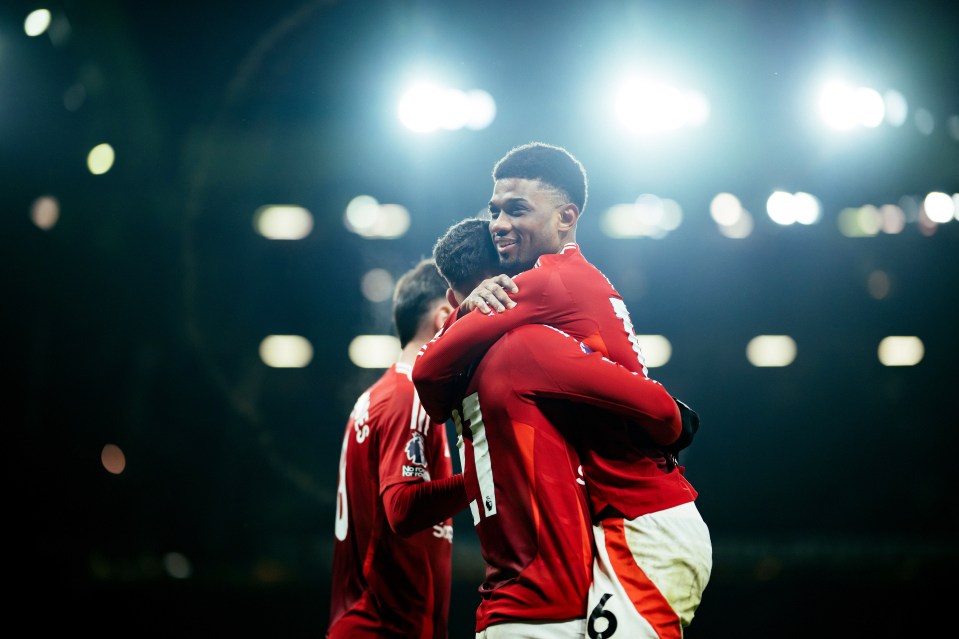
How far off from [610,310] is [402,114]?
9.29m

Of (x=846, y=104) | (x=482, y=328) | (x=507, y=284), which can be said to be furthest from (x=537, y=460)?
(x=846, y=104)

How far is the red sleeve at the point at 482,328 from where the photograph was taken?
1760 mm

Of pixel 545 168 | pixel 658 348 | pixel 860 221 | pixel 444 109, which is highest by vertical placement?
pixel 444 109

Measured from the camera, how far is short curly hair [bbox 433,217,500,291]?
2188 mm

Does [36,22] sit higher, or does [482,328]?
[36,22]

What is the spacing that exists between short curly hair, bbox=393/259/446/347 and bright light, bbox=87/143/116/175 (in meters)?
9.96

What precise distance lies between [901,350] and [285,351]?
10.8 meters

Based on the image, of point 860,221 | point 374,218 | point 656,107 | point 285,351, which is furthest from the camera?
point 860,221

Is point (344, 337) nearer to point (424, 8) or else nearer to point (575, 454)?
point (424, 8)

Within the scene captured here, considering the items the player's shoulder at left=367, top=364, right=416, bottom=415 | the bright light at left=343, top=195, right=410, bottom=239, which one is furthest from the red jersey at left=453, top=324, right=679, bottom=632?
the bright light at left=343, top=195, right=410, bottom=239

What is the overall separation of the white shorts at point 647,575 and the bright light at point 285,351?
10.8 m

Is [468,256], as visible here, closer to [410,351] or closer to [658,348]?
[410,351]

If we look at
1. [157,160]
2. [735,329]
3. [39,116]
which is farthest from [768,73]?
[39,116]

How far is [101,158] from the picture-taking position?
36.0ft
